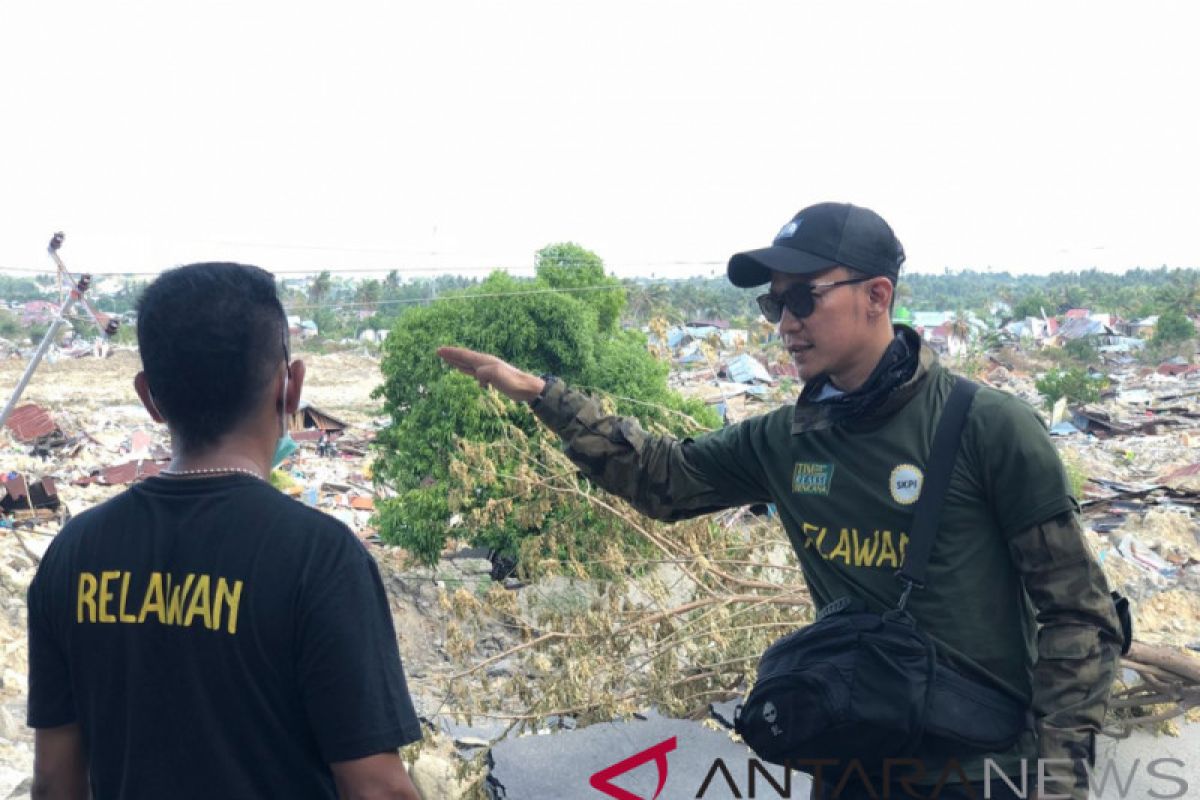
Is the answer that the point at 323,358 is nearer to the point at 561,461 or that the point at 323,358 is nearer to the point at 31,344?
the point at 31,344

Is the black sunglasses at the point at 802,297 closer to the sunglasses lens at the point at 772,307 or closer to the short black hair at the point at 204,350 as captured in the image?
the sunglasses lens at the point at 772,307

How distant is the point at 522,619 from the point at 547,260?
12.9 meters

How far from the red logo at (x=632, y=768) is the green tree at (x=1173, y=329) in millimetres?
49824

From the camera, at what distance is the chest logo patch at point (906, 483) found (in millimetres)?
1741

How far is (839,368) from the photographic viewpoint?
1.95 metres

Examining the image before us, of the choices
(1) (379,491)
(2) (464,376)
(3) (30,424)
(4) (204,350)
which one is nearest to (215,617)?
(4) (204,350)

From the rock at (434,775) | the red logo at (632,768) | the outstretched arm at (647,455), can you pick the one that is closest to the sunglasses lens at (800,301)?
the outstretched arm at (647,455)

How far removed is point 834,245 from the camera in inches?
74.9

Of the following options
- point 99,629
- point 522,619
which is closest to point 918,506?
point 99,629

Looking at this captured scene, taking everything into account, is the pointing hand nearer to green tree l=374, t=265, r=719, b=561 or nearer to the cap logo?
the cap logo

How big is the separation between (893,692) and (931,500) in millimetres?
323

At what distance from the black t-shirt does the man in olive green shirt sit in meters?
0.88

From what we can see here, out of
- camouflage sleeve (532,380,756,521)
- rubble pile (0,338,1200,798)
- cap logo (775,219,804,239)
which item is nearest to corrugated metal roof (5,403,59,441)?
rubble pile (0,338,1200,798)

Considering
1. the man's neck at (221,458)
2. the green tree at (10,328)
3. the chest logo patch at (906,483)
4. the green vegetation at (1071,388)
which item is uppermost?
the man's neck at (221,458)
